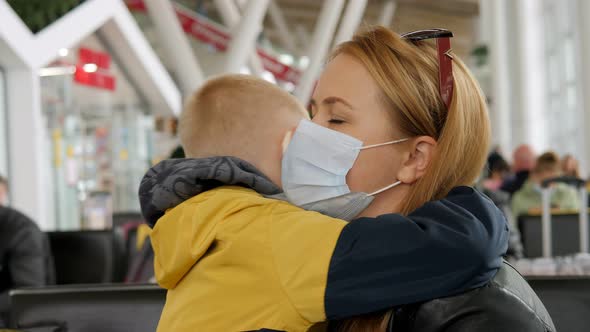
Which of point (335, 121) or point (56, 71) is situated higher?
point (56, 71)

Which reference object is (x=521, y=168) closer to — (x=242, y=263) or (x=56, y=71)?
(x=56, y=71)

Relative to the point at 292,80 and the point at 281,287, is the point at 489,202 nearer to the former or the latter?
the point at 281,287

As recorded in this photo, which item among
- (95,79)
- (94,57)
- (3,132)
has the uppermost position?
(94,57)

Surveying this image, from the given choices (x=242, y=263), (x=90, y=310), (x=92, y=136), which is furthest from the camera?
(x=92, y=136)

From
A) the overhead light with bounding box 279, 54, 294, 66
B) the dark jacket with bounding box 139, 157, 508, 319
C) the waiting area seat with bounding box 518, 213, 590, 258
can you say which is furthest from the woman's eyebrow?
the overhead light with bounding box 279, 54, 294, 66

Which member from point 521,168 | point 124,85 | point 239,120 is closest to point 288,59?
point 124,85

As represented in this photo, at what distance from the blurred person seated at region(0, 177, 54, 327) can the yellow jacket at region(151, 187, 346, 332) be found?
3115 millimetres

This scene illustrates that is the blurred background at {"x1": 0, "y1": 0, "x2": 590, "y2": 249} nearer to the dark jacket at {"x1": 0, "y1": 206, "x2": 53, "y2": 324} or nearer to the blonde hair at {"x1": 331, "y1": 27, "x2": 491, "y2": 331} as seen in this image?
the dark jacket at {"x1": 0, "y1": 206, "x2": 53, "y2": 324}

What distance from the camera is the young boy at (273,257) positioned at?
1374 millimetres

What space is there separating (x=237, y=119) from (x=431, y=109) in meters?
0.55

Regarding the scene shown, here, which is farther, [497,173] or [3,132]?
[497,173]

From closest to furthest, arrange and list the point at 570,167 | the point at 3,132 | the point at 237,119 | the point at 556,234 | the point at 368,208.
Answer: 1. the point at 368,208
2. the point at 237,119
3. the point at 556,234
4. the point at 3,132
5. the point at 570,167

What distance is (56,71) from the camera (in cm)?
1159

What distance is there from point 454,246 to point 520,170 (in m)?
8.43
